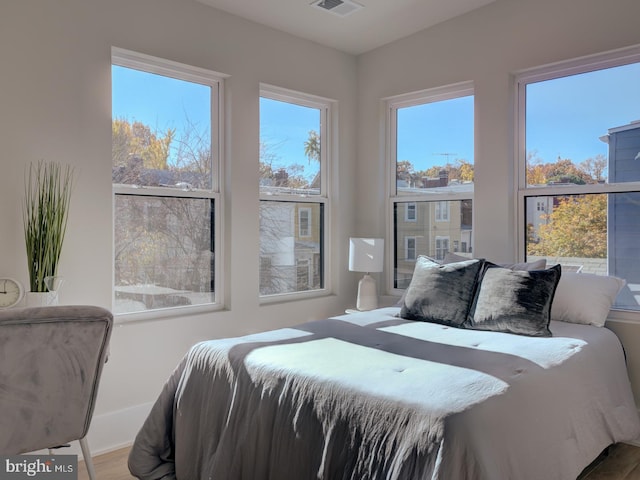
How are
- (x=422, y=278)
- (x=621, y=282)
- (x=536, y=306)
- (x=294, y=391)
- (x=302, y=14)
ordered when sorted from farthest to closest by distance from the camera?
(x=302, y=14), (x=422, y=278), (x=621, y=282), (x=536, y=306), (x=294, y=391)

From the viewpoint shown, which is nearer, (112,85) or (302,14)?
(112,85)

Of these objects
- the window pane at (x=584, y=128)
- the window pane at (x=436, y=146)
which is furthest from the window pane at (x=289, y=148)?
the window pane at (x=584, y=128)

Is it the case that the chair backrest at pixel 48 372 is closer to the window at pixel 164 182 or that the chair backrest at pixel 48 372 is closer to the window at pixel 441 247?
the window at pixel 164 182

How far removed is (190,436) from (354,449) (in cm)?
92

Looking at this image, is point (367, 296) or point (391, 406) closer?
point (391, 406)

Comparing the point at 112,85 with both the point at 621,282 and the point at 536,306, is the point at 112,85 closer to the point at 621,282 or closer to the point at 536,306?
the point at 536,306

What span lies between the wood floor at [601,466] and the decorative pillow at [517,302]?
71 centimetres

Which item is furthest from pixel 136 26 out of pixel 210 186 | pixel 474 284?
pixel 474 284

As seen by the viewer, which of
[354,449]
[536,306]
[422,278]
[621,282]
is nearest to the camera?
[354,449]

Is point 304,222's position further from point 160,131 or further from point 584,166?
point 584,166

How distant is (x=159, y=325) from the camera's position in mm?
3176

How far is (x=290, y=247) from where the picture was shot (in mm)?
4047

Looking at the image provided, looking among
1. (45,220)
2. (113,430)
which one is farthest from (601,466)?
(45,220)
